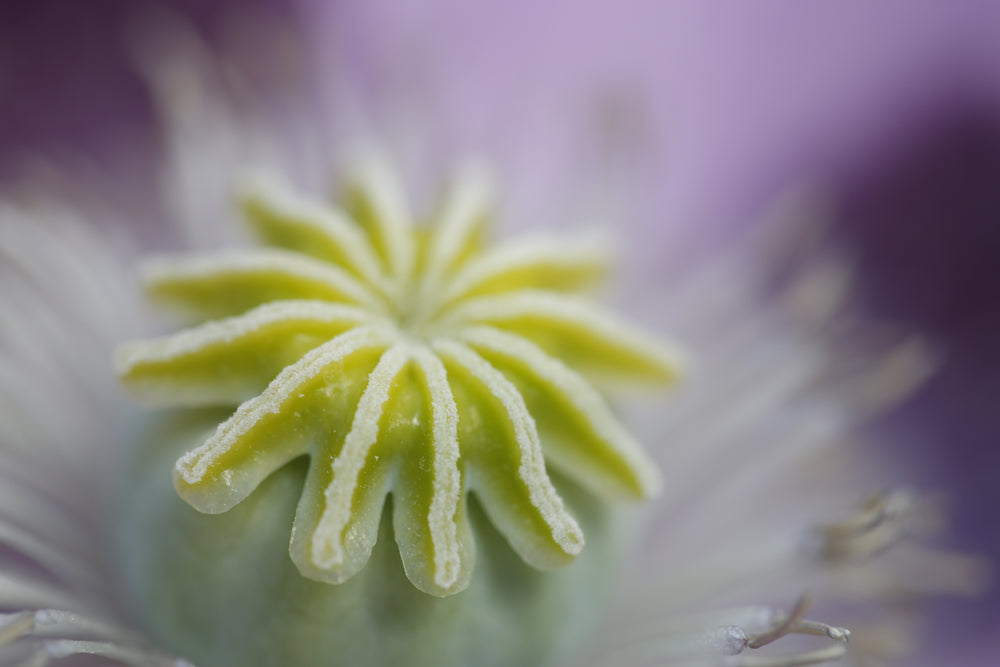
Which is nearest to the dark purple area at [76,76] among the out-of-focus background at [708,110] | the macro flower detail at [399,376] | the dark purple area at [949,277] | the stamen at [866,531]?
the out-of-focus background at [708,110]

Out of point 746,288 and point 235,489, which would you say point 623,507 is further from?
point 746,288

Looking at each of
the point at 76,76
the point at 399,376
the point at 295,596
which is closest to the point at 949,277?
the point at 399,376

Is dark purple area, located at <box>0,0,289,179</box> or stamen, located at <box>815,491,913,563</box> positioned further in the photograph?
dark purple area, located at <box>0,0,289,179</box>

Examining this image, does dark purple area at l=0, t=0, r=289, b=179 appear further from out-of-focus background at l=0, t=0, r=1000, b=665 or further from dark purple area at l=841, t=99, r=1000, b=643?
dark purple area at l=841, t=99, r=1000, b=643

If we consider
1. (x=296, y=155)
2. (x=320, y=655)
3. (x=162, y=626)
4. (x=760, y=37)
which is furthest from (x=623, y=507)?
(x=760, y=37)

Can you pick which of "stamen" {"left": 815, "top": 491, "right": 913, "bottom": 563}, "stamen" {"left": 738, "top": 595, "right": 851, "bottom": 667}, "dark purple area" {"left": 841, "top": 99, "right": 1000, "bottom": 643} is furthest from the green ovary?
"dark purple area" {"left": 841, "top": 99, "right": 1000, "bottom": 643}

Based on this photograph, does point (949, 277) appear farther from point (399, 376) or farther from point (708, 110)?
point (399, 376)
